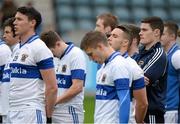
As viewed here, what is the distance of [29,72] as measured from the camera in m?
9.09

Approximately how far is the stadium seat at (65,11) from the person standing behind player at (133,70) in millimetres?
14644

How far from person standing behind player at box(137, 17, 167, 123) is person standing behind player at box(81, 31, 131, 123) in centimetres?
103

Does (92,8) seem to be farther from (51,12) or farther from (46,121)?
(46,121)

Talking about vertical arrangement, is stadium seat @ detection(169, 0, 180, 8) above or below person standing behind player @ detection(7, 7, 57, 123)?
above

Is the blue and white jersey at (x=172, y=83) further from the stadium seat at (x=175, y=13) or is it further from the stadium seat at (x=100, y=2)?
the stadium seat at (x=175, y=13)

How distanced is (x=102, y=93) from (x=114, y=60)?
15.2 inches

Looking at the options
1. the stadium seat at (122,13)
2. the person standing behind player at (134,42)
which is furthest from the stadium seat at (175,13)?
the person standing behind player at (134,42)

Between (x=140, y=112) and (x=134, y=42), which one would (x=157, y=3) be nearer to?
(x=134, y=42)

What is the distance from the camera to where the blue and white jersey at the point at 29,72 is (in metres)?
9.04

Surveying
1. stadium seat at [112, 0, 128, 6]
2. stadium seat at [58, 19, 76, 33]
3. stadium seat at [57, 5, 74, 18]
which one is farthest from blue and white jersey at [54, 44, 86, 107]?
stadium seat at [112, 0, 128, 6]

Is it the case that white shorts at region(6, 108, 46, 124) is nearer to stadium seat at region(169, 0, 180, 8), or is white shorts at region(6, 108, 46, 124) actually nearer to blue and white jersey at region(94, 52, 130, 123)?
blue and white jersey at region(94, 52, 130, 123)

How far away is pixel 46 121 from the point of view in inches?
383

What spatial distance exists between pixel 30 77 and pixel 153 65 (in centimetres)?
145

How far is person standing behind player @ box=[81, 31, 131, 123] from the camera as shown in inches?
324
